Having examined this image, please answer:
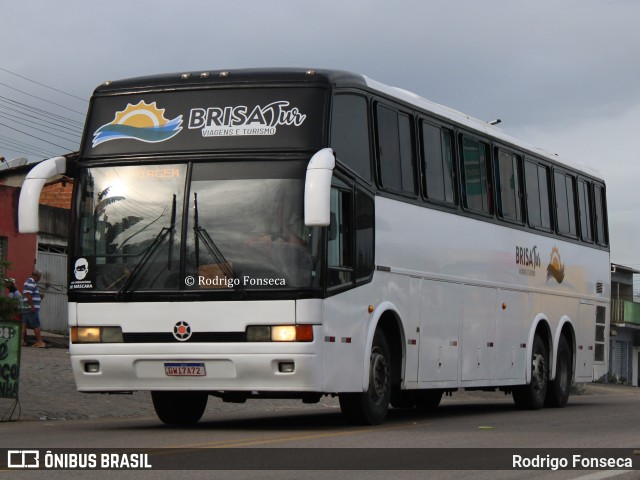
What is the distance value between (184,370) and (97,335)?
1.02 m

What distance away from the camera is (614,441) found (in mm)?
13016

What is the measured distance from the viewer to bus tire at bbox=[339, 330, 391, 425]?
1424 centimetres

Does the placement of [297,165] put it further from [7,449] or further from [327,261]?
[7,449]

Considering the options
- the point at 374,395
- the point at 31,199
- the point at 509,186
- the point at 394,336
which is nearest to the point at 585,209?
the point at 509,186

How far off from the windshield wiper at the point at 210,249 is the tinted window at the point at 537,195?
8245 millimetres

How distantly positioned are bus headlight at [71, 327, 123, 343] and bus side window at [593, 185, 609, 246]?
12636 mm

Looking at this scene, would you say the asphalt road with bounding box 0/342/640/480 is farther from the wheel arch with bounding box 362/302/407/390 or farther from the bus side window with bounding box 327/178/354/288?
the bus side window with bounding box 327/178/354/288

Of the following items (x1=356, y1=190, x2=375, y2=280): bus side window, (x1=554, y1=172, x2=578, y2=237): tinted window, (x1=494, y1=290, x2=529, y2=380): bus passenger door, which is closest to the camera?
(x1=356, y1=190, x2=375, y2=280): bus side window

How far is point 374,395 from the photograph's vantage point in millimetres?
14539

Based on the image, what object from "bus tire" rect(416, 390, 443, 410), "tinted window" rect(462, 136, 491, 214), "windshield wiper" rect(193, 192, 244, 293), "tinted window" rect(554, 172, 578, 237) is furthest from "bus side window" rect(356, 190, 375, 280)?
"tinted window" rect(554, 172, 578, 237)

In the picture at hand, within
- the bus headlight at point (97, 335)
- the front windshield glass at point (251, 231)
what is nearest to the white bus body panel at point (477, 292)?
the front windshield glass at point (251, 231)

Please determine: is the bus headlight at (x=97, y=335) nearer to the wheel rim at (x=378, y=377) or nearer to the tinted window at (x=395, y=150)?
the wheel rim at (x=378, y=377)

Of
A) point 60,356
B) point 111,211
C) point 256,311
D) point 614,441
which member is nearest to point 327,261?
point 256,311

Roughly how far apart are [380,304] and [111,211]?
3.16 metres
